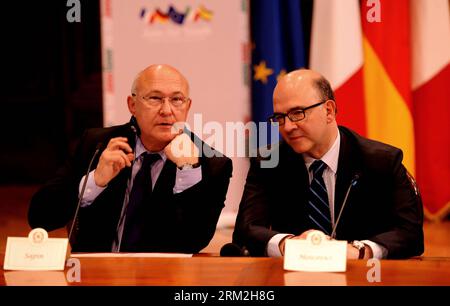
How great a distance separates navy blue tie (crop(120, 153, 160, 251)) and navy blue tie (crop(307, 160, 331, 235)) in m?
0.62

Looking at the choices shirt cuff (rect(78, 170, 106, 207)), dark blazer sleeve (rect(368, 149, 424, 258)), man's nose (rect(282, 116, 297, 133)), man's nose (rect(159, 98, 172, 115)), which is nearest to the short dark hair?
man's nose (rect(282, 116, 297, 133))

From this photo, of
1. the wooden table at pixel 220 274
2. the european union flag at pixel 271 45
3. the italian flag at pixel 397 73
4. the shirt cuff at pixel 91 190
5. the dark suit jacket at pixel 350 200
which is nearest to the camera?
the wooden table at pixel 220 274

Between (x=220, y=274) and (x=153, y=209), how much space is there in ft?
2.50

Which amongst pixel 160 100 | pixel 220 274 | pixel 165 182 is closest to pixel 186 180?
pixel 165 182

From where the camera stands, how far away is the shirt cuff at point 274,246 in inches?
98.7

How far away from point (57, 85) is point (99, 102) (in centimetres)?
44

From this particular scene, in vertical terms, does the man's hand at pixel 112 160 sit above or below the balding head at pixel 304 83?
below

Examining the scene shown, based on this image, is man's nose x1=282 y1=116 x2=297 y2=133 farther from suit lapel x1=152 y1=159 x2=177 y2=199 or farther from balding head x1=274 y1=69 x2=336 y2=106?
suit lapel x1=152 y1=159 x2=177 y2=199

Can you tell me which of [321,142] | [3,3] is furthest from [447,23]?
[3,3]

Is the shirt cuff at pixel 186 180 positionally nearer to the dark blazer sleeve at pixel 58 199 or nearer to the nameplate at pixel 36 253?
the dark blazer sleeve at pixel 58 199

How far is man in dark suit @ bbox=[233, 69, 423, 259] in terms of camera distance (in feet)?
8.70

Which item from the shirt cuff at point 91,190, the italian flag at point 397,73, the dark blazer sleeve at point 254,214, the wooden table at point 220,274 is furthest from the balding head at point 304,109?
the italian flag at point 397,73

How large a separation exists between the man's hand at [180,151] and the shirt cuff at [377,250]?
73 cm

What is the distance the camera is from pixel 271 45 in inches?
207
